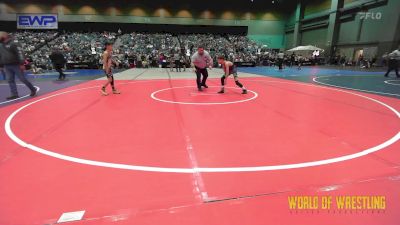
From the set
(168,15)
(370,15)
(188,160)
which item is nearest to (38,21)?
(168,15)

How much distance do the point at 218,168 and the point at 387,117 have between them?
4.85 metres

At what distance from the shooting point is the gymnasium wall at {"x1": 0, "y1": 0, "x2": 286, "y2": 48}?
36188 mm

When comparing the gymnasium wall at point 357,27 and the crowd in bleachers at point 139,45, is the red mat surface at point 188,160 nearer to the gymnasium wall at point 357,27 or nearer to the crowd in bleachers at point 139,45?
Result: the crowd in bleachers at point 139,45

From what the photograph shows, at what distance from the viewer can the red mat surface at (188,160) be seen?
2479 mm

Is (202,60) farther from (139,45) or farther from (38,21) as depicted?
(38,21)

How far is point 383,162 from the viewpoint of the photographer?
11.3 feet

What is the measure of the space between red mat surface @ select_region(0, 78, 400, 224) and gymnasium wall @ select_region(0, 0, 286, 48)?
35.3 m

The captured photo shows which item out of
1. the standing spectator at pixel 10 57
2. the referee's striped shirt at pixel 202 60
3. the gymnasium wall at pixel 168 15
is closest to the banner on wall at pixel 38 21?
the gymnasium wall at pixel 168 15

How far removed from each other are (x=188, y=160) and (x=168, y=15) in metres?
39.4

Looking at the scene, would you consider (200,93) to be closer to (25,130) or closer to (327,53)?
(25,130)

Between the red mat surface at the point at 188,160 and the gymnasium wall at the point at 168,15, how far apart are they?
35.3m

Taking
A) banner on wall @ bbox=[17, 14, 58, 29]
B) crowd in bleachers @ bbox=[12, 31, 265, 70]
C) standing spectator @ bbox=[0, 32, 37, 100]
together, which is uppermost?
banner on wall @ bbox=[17, 14, 58, 29]

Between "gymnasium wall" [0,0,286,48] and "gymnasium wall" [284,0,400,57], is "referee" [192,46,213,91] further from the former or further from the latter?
"gymnasium wall" [0,0,286,48]

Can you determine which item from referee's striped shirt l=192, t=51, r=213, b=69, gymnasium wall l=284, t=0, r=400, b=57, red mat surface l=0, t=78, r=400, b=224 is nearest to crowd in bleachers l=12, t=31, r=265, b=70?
gymnasium wall l=284, t=0, r=400, b=57
